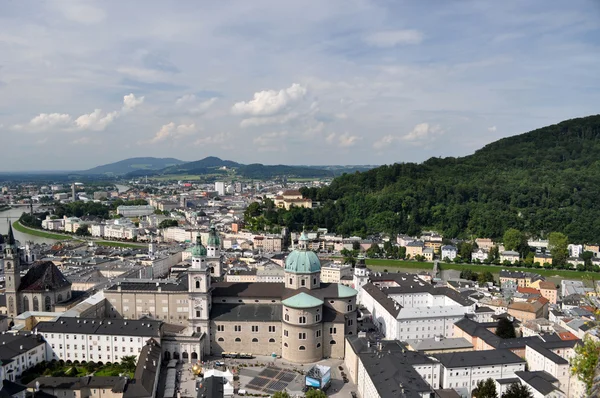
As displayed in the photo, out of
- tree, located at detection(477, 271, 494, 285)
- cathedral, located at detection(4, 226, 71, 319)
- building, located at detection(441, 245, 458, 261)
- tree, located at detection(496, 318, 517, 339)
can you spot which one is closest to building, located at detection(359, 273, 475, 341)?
tree, located at detection(496, 318, 517, 339)

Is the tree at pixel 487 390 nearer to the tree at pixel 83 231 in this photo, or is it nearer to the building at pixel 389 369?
the building at pixel 389 369

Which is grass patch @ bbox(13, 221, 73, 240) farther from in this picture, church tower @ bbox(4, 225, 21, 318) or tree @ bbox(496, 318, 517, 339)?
tree @ bbox(496, 318, 517, 339)

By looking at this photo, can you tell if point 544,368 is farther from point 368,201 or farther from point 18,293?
point 368,201

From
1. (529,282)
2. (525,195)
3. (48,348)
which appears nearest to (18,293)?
(48,348)

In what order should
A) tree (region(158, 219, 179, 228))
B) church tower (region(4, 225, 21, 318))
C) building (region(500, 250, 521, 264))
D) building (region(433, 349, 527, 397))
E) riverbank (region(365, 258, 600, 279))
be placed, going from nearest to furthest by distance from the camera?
building (region(433, 349, 527, 397)), church tower (region(4, 225, 21, 318)), riverbank (region(365, 258, 600, 279)), building (region(500, 250, 521, 264)), tree (region(158, 219, 179, 228))

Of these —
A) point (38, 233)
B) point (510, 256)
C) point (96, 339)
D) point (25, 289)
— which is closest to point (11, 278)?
point (25, 289)
